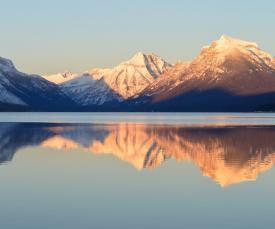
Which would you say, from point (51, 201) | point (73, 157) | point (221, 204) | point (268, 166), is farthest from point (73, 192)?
point (73, 157)

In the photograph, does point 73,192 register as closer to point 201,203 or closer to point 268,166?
point 201,203

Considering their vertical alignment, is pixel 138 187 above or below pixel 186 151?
below

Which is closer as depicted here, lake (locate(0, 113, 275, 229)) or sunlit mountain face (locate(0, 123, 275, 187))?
lake (locate(0, 113, 275, 229))

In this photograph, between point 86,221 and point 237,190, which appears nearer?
point 86,221

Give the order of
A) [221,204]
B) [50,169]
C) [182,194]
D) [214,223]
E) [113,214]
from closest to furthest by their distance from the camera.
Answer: [214,223] → [113,214] → [221,204] → [182,194] → [50,169]

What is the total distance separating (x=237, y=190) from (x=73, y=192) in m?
9.81

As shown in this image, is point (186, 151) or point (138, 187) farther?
point (186, 151)

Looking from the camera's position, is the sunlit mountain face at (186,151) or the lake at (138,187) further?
the sunlit mountain face at (186,151)

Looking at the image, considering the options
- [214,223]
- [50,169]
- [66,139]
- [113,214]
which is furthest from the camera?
[66,139]

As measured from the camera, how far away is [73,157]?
57.2m

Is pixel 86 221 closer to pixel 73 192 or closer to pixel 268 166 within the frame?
pixel 73 192

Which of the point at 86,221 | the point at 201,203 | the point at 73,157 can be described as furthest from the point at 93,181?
the point at 73,157

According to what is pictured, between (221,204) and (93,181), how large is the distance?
11.8 metres

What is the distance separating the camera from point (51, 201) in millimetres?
31656
